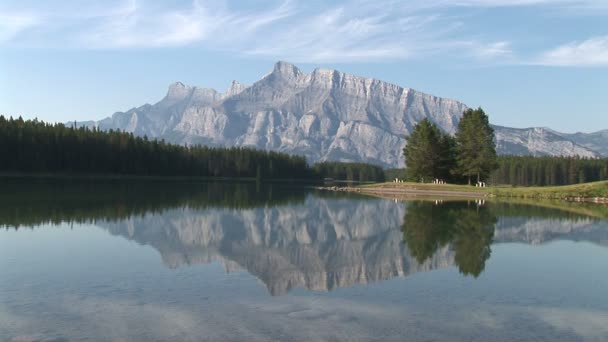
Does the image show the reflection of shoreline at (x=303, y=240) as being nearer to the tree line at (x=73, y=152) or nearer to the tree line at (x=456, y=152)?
the tree line at (x=456, y=152)

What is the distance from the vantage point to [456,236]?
33.7 m

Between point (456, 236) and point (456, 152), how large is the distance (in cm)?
8683

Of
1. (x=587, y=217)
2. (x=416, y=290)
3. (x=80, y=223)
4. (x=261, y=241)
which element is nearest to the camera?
(x=416, y=290)

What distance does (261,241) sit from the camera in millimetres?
30859

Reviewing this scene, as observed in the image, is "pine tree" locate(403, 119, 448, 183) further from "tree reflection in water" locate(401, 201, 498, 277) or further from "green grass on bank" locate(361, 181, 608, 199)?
"tree reflection in water" locate(401, 201, 498, 277)

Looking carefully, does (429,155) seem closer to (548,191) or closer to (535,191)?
(535,191)

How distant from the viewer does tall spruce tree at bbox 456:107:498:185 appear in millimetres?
106625

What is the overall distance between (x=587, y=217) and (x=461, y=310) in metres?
43.3

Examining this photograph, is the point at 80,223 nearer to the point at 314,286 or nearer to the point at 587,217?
the point at 314,286

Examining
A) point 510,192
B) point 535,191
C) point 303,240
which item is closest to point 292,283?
point 303,240

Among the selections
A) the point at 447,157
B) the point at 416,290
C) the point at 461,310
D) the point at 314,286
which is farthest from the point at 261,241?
the point at 447,157

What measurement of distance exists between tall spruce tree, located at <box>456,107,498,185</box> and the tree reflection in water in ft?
197

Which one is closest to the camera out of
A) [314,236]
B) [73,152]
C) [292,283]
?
[292,283]

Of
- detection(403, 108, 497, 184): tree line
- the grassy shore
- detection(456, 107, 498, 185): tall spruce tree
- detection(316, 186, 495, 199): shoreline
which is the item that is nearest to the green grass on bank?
the grassy shore
